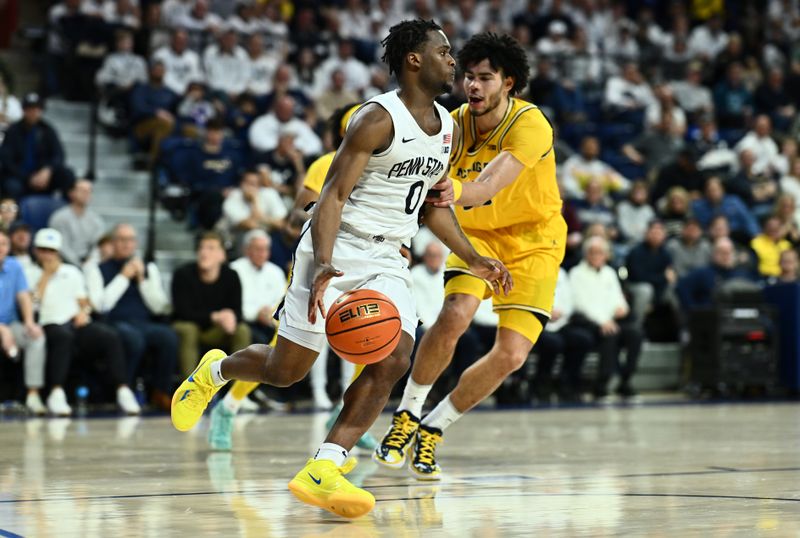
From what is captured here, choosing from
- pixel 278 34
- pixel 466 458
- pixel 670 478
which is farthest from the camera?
pixel 278 34

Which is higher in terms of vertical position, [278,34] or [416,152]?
[278,34]

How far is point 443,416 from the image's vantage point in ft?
20.4

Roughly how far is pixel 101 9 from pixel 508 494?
10.8 metres

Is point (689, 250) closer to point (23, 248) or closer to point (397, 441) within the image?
point (23, 248)

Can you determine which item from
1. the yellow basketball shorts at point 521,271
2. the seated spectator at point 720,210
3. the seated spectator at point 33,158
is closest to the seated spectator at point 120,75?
the seated spectator at point 33,158

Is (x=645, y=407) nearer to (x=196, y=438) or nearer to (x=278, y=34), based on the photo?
(x=196, y=438)

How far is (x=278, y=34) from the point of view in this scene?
15766 mm

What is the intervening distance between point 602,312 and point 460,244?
7414 mm

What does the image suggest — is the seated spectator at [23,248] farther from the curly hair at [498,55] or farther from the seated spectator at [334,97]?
the curly hair at [498,55]

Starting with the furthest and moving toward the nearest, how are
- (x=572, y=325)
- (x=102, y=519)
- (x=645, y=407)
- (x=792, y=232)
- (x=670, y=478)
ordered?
1. (x=792, y=232)
2. (x=572, y=325)
3. (x=645, y=407)
4. (x=670, y=478)
5. (x=102, y=519)

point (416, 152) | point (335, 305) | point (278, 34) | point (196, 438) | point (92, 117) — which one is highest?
point (278, 34)

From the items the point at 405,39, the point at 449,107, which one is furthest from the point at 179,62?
the point at 405,39

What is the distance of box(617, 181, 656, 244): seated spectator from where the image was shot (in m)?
14.8

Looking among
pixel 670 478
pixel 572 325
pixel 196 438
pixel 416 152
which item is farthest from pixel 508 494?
pixel 572 325
